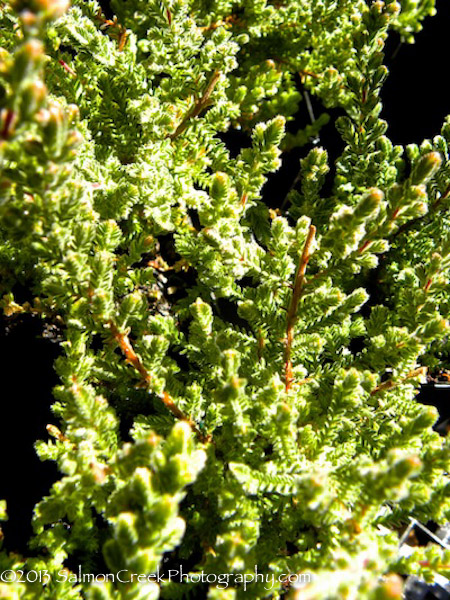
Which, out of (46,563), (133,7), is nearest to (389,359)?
(46,563)

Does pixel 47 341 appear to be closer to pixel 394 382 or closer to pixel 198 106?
pixel 198 106

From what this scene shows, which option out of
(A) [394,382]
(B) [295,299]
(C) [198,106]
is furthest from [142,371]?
(C) [198,106]

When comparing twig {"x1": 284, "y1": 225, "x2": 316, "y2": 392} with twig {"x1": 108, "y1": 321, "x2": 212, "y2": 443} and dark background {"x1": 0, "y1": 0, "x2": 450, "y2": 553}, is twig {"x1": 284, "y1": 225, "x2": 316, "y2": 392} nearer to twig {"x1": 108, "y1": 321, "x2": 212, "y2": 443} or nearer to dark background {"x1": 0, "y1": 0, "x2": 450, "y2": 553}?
twig {"x1": 108, "y1": 321, "x2": 212, "y2": 443}

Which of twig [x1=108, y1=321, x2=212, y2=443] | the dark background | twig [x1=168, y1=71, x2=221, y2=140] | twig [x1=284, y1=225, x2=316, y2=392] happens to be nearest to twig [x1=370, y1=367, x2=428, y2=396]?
twig [x1=284, y1=225, x2=316, y2=392]

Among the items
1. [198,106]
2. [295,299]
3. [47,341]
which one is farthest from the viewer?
[47,341]

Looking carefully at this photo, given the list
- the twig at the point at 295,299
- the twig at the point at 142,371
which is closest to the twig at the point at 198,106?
the twig at the point at 295,299

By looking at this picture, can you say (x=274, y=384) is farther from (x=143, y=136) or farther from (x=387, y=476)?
(x=143, y=136)
